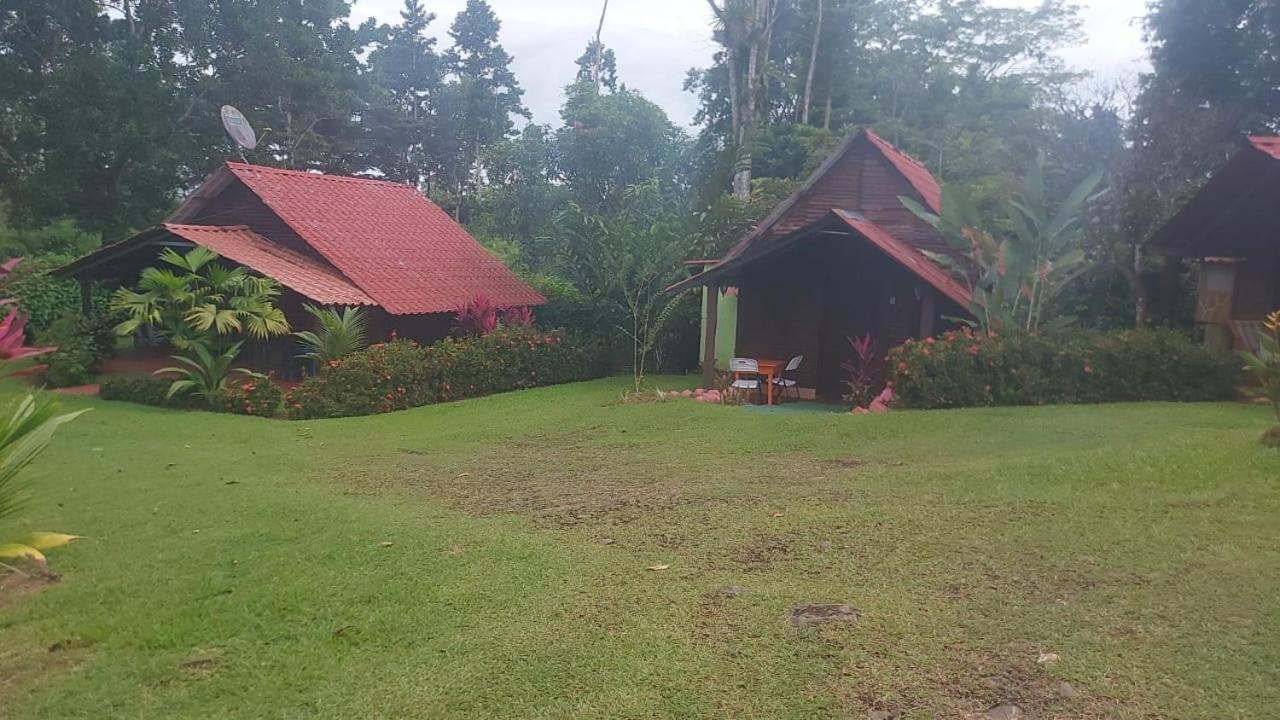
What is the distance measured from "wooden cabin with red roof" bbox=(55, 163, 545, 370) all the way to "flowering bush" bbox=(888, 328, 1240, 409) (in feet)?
32.6

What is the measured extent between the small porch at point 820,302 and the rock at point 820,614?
10.1 metres

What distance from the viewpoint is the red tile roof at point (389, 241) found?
17.9 m

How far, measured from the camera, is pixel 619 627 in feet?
14.1

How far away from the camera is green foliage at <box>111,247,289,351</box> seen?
48.3 feet

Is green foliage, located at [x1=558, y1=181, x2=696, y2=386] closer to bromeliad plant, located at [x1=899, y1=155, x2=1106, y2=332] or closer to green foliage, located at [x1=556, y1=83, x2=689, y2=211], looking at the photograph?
bromeliad plant, located at [x1=899, y1=155, x2=1106, y2=332]

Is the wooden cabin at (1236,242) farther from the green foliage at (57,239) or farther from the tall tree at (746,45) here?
the green foliage at (57,239)

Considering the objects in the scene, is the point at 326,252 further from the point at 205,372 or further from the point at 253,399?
the point at 253,399

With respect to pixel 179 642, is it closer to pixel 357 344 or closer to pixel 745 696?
pixel 745 696

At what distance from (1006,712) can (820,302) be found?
12.8 metres

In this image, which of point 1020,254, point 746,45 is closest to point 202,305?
point 1020,254

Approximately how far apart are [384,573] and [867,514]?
3.29 m

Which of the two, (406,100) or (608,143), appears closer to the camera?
(608,143)

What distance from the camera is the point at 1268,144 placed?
12023 mm

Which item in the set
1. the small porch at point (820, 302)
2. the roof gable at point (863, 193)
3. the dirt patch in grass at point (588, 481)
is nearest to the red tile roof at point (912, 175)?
the roof gable at point (863, 193)
